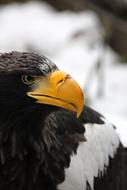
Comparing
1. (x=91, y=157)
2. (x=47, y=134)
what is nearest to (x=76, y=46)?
(x=91, y=157)

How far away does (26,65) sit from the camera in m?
5.21

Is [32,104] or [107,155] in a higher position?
[32,104]

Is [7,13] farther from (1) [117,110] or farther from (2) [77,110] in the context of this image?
(2) [77,110]

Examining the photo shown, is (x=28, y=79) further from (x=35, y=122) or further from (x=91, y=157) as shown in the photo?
(x=91, y=157)

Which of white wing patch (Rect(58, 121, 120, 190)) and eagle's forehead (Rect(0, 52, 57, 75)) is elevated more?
eagle's forehead (Rect(0, 52, 57, 75))

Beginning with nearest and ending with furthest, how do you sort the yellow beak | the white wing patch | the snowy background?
the yellow beak
the white wing patch
the snowy background

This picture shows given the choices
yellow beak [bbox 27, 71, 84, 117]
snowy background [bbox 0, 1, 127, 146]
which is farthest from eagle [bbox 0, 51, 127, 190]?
snowy background [bbox 0, 1, 127, 146]

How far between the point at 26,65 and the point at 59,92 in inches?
9.8

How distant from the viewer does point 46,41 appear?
11.4 meters

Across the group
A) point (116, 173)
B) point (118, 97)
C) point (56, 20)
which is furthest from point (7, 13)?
point (116, 173)

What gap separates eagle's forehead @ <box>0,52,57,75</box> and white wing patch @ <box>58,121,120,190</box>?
0.67 metres

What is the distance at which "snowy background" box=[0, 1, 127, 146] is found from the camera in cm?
923

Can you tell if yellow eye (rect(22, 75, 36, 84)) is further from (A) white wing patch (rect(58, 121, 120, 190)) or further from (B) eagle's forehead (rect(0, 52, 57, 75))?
(A) white wing patch (rect(58, 121, 120, 190))

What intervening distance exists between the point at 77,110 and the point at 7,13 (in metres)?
7.44
